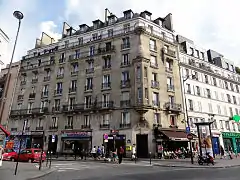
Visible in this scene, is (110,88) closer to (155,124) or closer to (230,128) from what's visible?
(155,124)

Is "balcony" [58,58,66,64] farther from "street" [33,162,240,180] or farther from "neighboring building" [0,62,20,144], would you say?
"street" [33,162,240,180]

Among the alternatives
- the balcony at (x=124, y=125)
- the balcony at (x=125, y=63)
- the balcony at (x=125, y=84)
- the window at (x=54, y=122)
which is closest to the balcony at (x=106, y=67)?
the balcony at (x=125, y=63)

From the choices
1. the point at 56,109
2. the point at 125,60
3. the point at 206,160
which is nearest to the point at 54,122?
the point at 56,109

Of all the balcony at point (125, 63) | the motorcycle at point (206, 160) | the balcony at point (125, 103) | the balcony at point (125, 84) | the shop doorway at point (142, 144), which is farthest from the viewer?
the balcony at point (125, 63)

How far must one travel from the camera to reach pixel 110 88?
95.0ft

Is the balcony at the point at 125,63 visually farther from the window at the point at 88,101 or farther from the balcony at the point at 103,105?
the window at the point at 88,101

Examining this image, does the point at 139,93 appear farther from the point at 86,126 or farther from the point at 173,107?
the point at 86,126

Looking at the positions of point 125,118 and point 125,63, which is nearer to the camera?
point 125,118

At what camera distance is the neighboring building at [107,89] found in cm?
2652

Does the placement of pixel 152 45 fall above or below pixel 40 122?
above

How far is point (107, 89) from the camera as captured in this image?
29.1 meters

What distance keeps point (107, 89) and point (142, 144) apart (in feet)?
30.5

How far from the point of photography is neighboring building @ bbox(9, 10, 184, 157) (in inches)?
1044

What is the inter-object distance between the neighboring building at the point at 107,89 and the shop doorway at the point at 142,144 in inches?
4.9
